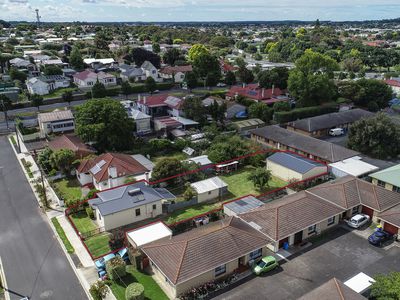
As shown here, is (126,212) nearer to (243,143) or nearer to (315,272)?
(315,272)

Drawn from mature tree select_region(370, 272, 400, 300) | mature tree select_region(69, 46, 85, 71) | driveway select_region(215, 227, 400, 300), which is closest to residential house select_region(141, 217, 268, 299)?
driveway select_region(215, 227, 400, 300)

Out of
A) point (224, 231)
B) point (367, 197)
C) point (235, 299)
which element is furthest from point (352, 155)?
point (235, 299)

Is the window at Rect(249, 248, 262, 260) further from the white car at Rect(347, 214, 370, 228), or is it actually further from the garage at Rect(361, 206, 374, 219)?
the garage at Rect(361, 206, 374, 219)

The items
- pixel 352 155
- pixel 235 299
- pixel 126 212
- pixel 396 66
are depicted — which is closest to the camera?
pixel 235 299

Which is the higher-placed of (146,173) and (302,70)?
(302,70)

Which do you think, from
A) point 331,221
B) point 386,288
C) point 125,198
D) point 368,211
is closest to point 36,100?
point 125,198

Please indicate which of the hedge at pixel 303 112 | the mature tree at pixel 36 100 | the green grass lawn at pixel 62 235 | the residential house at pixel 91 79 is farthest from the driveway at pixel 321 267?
the residential house at pixel 91 79
